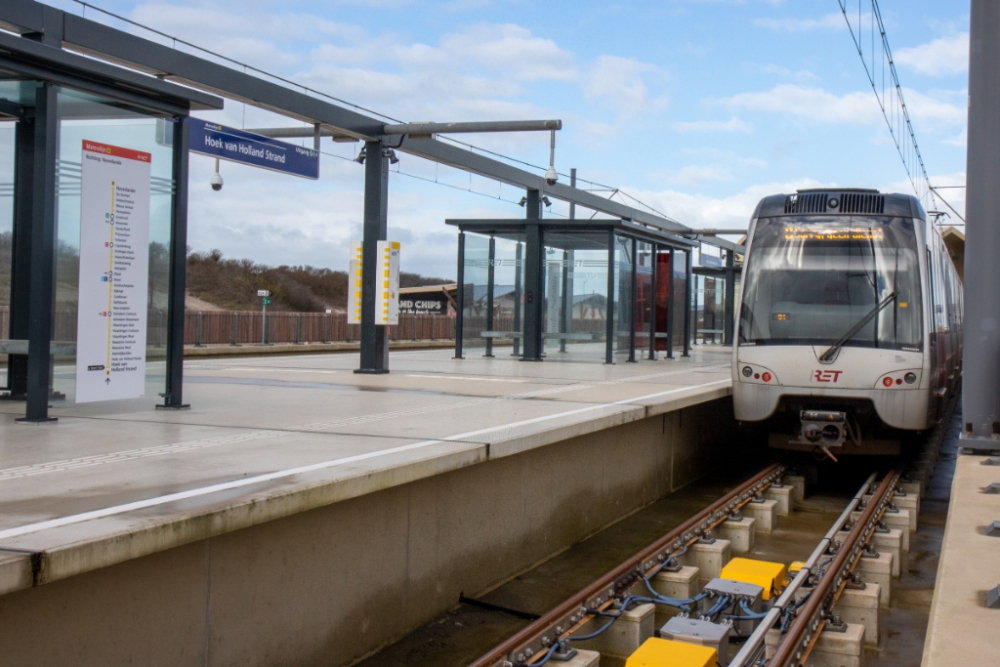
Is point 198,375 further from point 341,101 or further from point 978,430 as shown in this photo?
point 978,430

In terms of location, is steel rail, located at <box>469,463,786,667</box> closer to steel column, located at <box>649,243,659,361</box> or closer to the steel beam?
the steel beam

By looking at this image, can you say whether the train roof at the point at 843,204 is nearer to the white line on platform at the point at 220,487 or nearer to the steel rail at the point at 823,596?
the steel rail at the point at 823,596

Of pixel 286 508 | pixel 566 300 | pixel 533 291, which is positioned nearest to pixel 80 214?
pixel 286 508

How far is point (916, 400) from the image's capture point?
10617 mm

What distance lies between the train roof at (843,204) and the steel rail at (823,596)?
3.26 meters

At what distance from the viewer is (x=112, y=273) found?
8297mm

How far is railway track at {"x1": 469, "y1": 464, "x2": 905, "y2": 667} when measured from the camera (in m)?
A: 5.74

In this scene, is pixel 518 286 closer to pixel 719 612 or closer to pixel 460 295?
pixel 460 295

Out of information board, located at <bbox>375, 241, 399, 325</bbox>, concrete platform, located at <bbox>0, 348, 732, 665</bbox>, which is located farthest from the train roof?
information board, located at <bbox>375, 241, 399, 325</bbox>

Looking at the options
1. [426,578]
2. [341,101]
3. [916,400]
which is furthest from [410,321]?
[426,578]

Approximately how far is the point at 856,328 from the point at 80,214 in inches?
302

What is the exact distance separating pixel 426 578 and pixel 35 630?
3205mm

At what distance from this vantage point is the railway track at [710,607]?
18.8 ft

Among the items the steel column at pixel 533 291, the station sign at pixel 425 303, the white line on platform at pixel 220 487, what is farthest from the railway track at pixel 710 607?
the station sign at pixel 425 303
